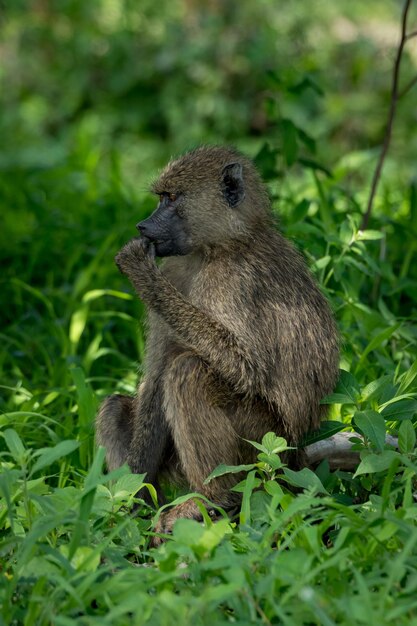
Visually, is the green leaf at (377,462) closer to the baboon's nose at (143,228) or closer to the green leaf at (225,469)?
the green leaf at (225,469)

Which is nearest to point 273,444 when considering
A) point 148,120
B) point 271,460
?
point 271,460

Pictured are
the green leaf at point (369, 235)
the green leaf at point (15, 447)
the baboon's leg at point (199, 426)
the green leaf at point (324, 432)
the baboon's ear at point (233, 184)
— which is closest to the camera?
the green leaf at point (15, 447)

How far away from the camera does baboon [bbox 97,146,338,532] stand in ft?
11.9

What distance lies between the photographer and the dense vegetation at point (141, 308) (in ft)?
9.25

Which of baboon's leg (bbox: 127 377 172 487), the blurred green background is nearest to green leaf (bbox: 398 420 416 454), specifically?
baboon's leg (bbox: 127 377 172 487)

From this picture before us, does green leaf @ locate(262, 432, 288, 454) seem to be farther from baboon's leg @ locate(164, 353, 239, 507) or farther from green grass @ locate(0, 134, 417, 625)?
baboon's leg @ locate(164, 353, 239, 507)

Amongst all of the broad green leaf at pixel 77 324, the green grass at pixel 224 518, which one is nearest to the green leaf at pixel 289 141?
the green grass at pixel 224 518

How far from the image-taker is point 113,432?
4.02m

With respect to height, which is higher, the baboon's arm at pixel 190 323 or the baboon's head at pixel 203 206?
the baboon's head at pixel 203 206

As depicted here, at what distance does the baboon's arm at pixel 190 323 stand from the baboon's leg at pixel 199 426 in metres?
0.07

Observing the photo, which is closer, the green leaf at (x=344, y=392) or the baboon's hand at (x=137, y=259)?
the green leaf at (x=344, y=392)

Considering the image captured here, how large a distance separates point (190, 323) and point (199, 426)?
1.28 ft

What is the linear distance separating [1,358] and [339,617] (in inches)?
113

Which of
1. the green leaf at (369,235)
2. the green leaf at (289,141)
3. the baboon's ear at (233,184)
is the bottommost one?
the green leaf at (369,235)
